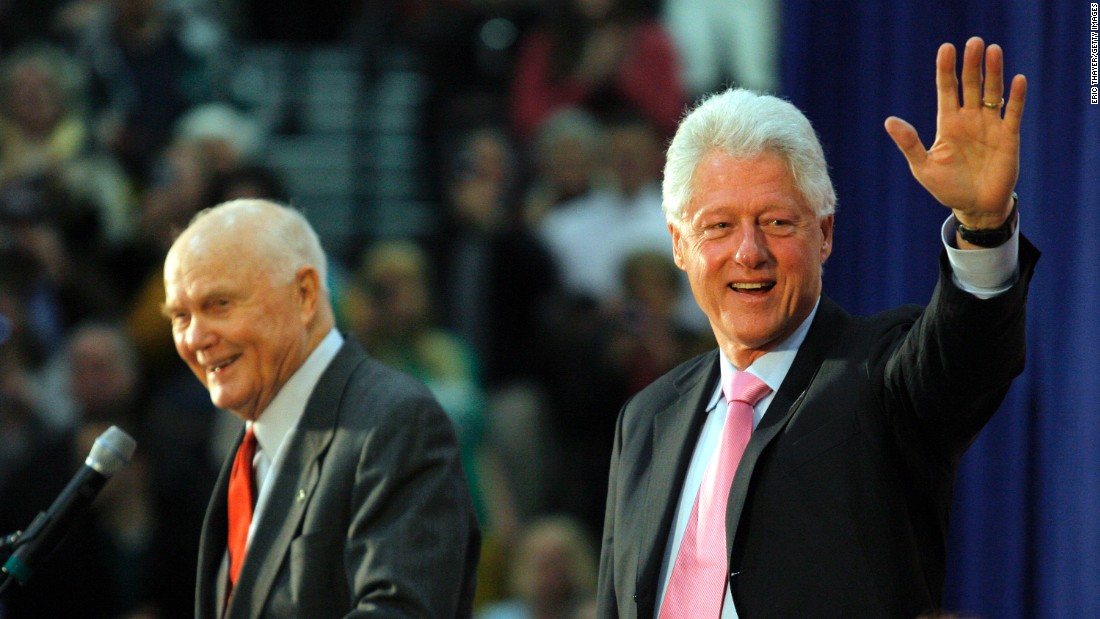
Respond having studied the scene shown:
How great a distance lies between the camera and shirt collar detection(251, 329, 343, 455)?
2.97 metres

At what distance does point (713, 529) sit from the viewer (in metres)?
2.36

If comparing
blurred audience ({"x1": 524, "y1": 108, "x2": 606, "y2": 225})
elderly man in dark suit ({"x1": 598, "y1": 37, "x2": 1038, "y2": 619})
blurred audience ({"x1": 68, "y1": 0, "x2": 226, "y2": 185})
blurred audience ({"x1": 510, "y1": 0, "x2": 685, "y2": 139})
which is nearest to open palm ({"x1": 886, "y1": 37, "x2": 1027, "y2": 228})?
elderly man in dark suit ({"x1": 598, "y1": 37, "x2": 1038, "y2": 619})

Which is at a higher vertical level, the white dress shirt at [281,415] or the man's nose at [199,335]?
the man's nose at [199,335]

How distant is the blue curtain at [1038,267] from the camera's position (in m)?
3.01

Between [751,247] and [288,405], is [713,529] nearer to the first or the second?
[751,247]

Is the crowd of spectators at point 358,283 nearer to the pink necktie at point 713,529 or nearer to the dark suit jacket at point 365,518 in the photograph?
the dark suit jacket at point 365,518

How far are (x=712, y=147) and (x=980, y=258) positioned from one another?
55cm

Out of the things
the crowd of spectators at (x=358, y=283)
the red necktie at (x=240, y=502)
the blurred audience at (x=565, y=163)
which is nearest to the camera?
the red necktie at (x=240, y=502)

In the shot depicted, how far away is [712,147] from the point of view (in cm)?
240

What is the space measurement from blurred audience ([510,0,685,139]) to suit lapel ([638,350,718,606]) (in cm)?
351

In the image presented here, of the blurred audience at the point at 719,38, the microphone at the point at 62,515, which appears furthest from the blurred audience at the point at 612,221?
the microphone at the point at 62,515

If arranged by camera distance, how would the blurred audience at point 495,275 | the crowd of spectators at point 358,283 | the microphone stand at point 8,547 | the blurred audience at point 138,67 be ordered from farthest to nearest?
the blurred audience at point 138,67
the blurred audience at point 495,275
the crowd of spectators at point 358,283
the microphone stand at point 8,547

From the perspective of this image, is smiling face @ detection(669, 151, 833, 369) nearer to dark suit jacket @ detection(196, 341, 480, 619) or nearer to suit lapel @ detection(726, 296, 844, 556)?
suit lapel @ detection(726, 296, 844, 556)

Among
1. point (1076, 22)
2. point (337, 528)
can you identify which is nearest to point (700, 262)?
point (337, 528)
